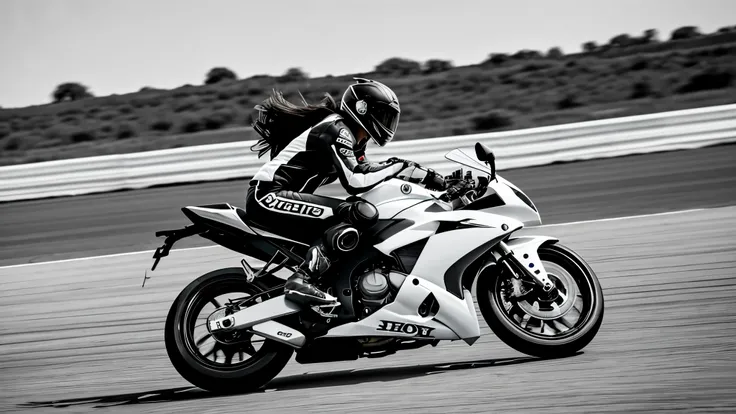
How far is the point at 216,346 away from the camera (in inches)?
220

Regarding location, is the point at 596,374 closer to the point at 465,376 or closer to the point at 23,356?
the point at 465,376

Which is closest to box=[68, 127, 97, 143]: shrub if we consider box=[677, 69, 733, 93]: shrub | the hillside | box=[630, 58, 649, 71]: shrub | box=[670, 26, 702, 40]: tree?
the hillside

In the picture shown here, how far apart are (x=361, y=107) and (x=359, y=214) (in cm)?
61

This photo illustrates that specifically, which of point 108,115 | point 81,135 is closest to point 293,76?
point 108,115

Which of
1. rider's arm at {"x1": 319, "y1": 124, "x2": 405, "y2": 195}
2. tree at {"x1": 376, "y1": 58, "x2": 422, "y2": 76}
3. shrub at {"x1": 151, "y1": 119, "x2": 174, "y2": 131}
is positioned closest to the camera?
rider's arm at {"x1": 319, "y1": 124, "x2": 405, "y2": 195}

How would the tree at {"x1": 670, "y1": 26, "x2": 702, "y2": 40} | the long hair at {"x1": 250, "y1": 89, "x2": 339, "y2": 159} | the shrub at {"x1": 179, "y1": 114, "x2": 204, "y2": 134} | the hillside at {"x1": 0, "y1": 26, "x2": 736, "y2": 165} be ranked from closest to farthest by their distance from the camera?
the long hair at {"x1": 250, "y1": 89, "x2": 339, "y2": 159} < the hillside at {"x1": 0, "y1": 26, "x2": 736, "y2": 165} < the shrub at {"x1": 179, "y1": 114, "x2": 204, "y2": 134} < the tree at {"x1": 670, "y1": 26, "x2": 702, "y2": 40}

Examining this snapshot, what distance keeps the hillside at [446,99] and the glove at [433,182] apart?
14.1 m

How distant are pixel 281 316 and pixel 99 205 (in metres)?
8.79

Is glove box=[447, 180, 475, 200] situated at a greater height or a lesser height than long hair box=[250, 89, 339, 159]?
lesser

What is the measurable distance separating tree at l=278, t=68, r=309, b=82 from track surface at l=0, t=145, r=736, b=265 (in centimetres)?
2432

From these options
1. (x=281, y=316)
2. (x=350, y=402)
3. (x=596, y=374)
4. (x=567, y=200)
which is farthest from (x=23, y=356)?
(x=567, y=200)

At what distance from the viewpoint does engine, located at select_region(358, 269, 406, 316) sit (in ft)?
18.2

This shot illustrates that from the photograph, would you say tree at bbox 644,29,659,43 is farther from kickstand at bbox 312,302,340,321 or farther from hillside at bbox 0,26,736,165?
kickstand at bbox 312,302,340,321

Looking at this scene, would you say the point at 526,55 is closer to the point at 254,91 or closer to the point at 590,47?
the point at 590,47
